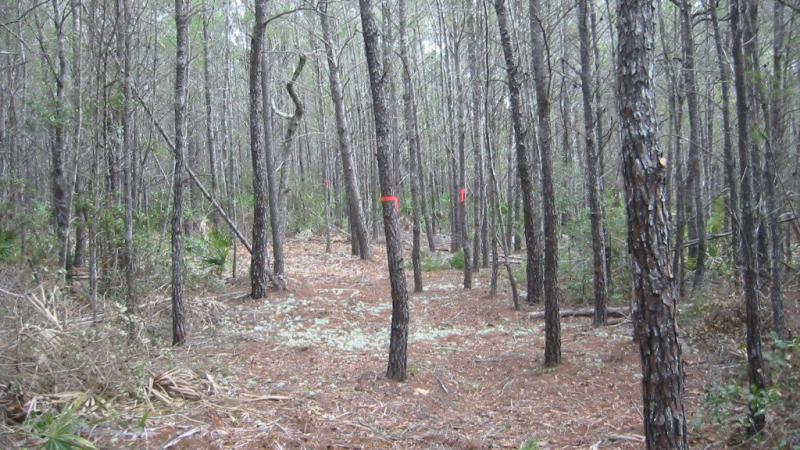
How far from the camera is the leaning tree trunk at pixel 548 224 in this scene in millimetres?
7090

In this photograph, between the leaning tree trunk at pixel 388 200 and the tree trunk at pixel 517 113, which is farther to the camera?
the tree trunk at pixel 517 113

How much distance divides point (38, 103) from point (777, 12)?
1303 cm

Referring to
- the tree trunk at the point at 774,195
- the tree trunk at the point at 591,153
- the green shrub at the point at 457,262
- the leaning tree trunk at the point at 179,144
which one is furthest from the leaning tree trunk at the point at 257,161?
the tree trunk at the point at 774,195

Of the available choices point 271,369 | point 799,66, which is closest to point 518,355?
point 271,369

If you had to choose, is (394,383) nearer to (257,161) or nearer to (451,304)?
(451,304)

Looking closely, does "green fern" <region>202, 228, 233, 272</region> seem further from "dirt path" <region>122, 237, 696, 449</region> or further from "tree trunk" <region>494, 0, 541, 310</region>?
"tree trunk" <region>494, 0, 541, 310</region>

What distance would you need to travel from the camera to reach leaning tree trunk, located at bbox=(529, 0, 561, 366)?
709 cm

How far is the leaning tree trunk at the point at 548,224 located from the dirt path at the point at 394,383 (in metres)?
0.35

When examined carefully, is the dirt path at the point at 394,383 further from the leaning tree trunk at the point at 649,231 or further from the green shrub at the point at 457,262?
the green shrub at the point at 457,262

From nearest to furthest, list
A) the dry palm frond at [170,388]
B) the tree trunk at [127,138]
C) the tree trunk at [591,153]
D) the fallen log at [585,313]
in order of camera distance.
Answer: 1. the dry palm frond at [170,388]
2. the tree trunk at [127,138]
3. the tree trunk at [591,153]
4. the fallen log at [585,313]

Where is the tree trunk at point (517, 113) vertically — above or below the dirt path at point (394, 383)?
above

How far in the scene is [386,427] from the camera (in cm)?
568

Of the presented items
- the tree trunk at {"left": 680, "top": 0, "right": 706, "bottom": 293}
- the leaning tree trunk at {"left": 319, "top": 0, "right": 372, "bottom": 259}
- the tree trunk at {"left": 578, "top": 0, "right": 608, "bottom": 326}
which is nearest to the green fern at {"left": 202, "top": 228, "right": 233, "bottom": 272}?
the leaning tree trunk at {"left": 319, "top": 0, "right": 372, "bottom": 259}

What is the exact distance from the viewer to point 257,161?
10.9 m
